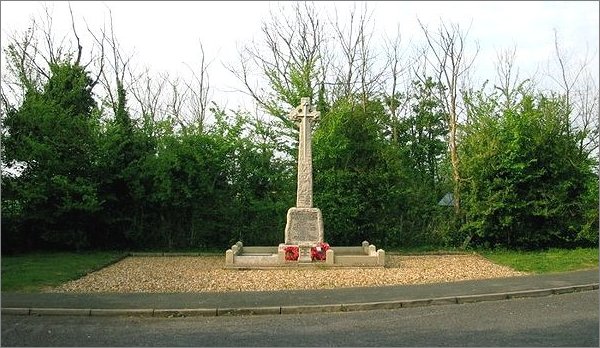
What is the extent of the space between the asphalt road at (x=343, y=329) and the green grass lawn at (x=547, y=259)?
510cm

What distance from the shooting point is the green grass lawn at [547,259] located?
14.8 m

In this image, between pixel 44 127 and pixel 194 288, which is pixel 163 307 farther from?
pixel 44 127

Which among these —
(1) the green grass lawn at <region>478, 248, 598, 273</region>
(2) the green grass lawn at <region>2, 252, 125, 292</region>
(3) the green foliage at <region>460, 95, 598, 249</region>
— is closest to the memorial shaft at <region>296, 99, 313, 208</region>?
(2) the green grass lawn at <region>2, 252, 125, 292</region>

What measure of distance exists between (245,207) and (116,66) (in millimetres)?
16232

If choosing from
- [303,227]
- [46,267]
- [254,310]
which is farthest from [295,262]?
[46,267]

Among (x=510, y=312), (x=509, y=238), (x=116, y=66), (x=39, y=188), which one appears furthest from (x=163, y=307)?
(x=116, y=66)

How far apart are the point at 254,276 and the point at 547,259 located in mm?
9175

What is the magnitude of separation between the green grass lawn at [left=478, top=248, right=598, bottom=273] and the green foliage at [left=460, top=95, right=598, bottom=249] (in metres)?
0.79

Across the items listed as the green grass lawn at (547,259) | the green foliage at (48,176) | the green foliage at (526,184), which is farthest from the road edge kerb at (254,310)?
the green foliage at (526,184)

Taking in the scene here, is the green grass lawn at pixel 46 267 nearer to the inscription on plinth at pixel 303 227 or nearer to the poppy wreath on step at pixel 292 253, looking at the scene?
the poppy wreath on step at pixel 292 253

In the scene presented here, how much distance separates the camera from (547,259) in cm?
1678

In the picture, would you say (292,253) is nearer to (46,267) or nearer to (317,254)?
(317,254)

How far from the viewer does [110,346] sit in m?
7.27

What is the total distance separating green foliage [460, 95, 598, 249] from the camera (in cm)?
1956
